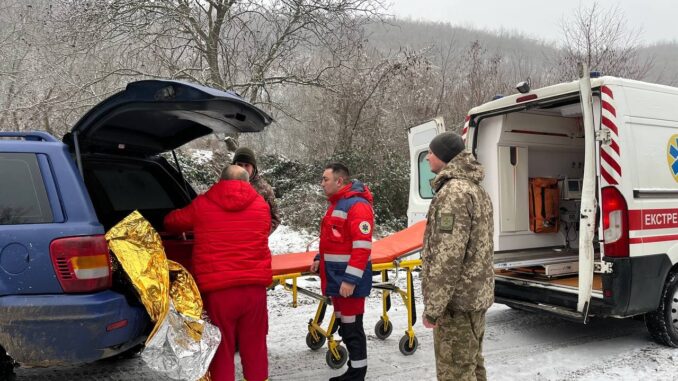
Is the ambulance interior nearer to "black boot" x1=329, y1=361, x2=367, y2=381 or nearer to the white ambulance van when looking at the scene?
the white ambulance van

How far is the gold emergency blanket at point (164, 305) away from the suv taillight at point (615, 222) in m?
3.34

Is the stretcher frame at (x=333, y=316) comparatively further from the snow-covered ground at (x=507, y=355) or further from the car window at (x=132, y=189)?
the car window at (x=132, y=189)

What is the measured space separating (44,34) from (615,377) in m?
12.4

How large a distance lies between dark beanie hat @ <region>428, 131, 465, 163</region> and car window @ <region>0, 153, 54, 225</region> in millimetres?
2304

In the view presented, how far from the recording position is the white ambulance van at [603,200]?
448 centimetres

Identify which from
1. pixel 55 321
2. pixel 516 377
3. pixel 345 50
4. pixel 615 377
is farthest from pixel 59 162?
pixel 345 50

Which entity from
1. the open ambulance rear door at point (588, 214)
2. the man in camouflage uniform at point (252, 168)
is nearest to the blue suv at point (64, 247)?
the man in camouflage uniform at point (252, 168)

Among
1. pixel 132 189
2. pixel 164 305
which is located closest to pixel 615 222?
pixel 164 305

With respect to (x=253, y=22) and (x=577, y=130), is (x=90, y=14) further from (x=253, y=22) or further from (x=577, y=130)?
(x=577, y=130)

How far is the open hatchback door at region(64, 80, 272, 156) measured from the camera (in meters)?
3.08

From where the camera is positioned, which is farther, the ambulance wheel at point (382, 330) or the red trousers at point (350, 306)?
the ambulance wheel at point (382, 330)

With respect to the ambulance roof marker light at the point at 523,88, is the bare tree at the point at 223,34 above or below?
above

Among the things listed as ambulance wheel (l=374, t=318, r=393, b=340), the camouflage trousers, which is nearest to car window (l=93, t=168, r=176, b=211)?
ambulance wheel (l=374, t=318, r=393, b=340)

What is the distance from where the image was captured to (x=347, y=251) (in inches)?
156
